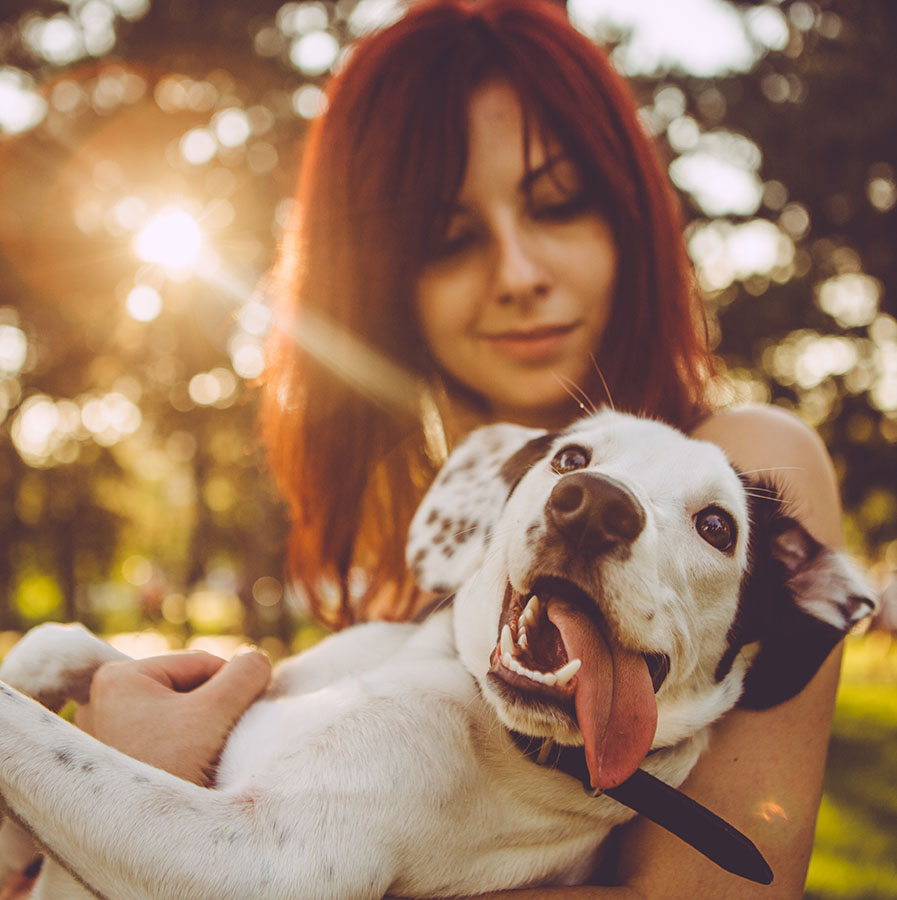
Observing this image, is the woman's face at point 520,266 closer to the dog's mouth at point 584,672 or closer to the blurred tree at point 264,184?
the dog's mouth at point 584,672

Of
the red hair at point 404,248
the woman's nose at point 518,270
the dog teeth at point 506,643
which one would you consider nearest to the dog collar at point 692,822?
the dog teeth at point 506,643

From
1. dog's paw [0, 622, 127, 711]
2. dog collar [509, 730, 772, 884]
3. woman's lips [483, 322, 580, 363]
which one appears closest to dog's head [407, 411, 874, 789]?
dog collar [509, 730, 772, 884]

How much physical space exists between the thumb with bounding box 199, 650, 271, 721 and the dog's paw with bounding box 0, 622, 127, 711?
39 centimetres

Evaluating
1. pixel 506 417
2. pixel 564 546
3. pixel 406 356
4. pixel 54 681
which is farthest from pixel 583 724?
pixel 406 356

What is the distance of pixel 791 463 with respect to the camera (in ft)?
7.09

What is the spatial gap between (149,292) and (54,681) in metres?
9.48

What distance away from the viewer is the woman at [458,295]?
228 centimetres

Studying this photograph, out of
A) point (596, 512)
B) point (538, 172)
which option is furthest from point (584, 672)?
point (538, 172)

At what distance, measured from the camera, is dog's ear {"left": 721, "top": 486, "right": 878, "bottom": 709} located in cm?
192

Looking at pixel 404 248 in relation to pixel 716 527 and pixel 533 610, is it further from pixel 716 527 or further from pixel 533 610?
pixel 533 610

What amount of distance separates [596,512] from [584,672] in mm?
315

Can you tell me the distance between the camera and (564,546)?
5.41ft

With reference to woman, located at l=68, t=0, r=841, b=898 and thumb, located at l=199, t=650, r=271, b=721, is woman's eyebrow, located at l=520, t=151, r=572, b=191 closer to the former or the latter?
woman, located at l=68, t=0, r=841, b=898

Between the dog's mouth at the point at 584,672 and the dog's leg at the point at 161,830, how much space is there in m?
0.44
